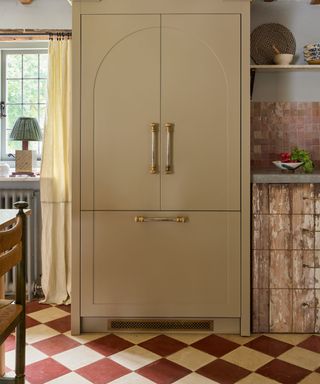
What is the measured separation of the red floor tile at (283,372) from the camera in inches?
98.8

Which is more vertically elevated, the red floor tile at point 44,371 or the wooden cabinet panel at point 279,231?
the wooden cabinet panel at point 279,231

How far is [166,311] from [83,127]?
123 centimetres

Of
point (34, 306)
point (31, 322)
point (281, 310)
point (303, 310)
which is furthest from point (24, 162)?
point (303, 310)

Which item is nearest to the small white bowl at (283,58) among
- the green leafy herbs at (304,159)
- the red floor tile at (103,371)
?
the green leafy herbs at (304,159)

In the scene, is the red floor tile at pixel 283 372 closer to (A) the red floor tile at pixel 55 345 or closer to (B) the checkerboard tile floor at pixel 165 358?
(B) the checkerboard tile floor at pixel 165 358

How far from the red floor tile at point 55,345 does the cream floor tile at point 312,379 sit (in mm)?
1280

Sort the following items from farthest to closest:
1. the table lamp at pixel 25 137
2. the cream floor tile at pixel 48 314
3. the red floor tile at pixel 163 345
Answer: the table lamp at pixel 25 137
the cream floor tile at pixel 48 314
the red floor tile at pixel 163 345

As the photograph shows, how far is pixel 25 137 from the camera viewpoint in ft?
11.9

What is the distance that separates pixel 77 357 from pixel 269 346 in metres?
1.10

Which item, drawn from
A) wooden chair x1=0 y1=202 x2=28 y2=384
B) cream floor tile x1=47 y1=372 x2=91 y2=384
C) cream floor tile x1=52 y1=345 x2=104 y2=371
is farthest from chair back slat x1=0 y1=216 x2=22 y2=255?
cream floor tile x1=52 y1=345 x2=104 y2=371

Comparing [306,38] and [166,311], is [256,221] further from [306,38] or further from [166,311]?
[306,38]

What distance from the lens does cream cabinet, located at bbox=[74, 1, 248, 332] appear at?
3.00 meters

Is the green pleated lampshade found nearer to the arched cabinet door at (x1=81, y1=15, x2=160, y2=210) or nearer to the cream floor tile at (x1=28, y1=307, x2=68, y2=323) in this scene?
the arched cabinet door at (x1=81, y1=15, x2=160, y2=210)

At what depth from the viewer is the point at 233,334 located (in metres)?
3.11
